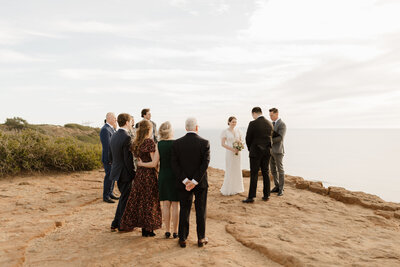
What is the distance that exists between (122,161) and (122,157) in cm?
7

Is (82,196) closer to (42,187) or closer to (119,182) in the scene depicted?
(42,187)

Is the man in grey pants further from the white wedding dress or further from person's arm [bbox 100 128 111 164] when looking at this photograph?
person's arm [bbox 100 128 111 164]

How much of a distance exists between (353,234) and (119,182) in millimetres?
4492

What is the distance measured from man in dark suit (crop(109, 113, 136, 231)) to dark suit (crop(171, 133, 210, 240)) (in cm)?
105

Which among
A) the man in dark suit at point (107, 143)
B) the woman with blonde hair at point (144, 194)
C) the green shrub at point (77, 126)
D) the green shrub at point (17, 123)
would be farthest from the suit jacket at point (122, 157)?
the green shrub at point (77, 126)

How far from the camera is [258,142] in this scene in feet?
22.3

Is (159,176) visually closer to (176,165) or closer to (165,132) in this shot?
(176,165)

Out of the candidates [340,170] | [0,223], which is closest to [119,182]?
[0,223]

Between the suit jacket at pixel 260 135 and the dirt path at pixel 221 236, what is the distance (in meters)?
1.39

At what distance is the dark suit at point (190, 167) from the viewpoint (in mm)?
4148

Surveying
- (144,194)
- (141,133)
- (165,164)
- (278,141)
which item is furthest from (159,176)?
(278,141)

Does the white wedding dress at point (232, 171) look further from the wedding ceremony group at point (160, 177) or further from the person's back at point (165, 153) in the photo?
the person's back at point (165, 153)

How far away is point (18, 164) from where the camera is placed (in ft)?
33.4

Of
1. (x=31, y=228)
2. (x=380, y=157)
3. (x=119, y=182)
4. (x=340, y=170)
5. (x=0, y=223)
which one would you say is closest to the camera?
(x=119, y=182)
